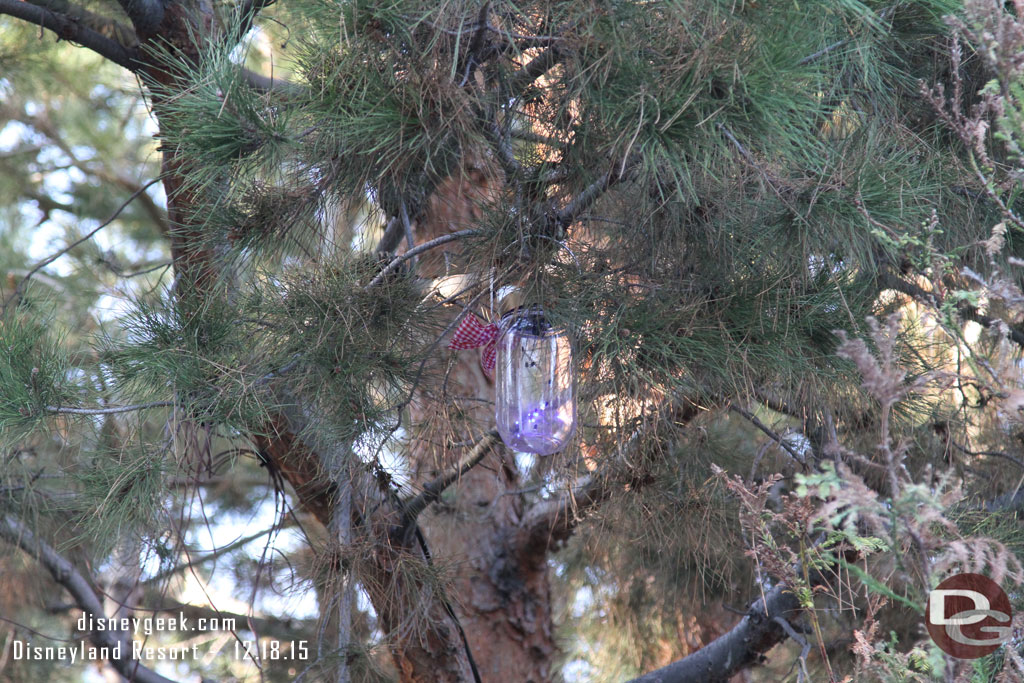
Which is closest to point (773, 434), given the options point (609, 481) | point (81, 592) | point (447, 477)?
point (609, 481)

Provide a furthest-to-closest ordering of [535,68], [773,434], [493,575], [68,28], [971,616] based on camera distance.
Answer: [493,575]
[68,28]
[773,434]
[535,68]
[971,616]

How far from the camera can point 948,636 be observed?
3.25 feet

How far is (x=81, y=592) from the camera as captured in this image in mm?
2662

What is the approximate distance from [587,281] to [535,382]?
6.8 inches

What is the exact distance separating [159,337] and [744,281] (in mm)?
870

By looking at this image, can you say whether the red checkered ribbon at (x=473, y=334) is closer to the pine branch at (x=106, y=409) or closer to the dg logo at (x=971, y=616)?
the pine branch at (x=106, y=409)

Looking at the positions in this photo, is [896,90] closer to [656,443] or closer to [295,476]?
[656,443]

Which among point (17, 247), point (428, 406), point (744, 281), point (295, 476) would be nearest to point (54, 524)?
point (295, 476)

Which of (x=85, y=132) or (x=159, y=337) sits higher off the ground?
(x=85, y=132)

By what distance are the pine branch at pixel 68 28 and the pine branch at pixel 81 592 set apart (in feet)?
3.43

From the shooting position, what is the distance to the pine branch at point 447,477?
168 centimetres

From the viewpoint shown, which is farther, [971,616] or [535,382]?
[535,382]

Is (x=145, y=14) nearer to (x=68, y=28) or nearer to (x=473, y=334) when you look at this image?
(x=68, y=28)

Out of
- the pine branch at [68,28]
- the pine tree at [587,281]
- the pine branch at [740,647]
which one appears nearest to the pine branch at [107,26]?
the pine branch at [68,28]
